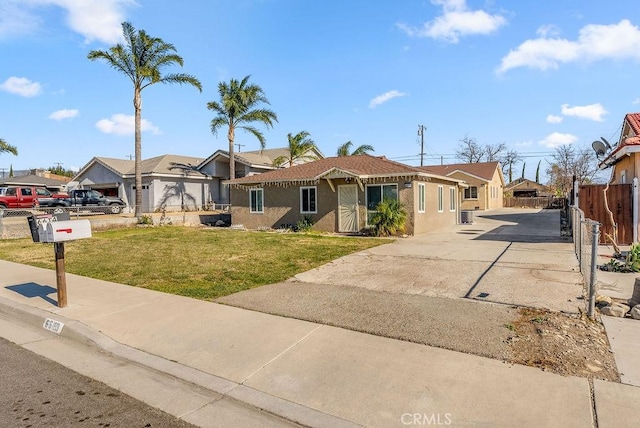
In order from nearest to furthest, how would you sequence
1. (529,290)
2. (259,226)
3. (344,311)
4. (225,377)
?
1. (225,377)
2. (344,311)
3. (529,290)
4. (259,226)

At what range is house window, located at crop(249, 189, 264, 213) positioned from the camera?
22.4 m

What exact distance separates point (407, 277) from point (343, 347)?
4070 mm

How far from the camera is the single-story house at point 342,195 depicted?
1795 centimetres

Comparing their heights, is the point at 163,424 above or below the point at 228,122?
below

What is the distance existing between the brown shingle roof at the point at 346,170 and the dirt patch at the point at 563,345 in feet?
40.6

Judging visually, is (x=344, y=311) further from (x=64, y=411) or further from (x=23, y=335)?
(x=23, y=335)

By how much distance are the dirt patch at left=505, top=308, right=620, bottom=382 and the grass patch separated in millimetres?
4840

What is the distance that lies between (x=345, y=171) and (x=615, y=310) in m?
13.2

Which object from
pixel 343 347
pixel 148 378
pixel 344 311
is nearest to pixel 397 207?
pixel 344 311

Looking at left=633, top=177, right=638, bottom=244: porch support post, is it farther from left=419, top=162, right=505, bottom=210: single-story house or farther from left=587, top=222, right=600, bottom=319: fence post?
left=419, top=162, right=505, bottom=210: single-story house

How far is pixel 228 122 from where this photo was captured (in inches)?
1131

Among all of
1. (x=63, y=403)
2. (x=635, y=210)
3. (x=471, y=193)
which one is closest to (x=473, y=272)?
(x=635, y=210)

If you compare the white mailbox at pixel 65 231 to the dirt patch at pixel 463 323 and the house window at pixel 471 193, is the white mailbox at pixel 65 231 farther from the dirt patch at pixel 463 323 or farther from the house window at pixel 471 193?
the house window at pixel 471 193

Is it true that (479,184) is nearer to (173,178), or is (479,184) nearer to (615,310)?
(173,178)
